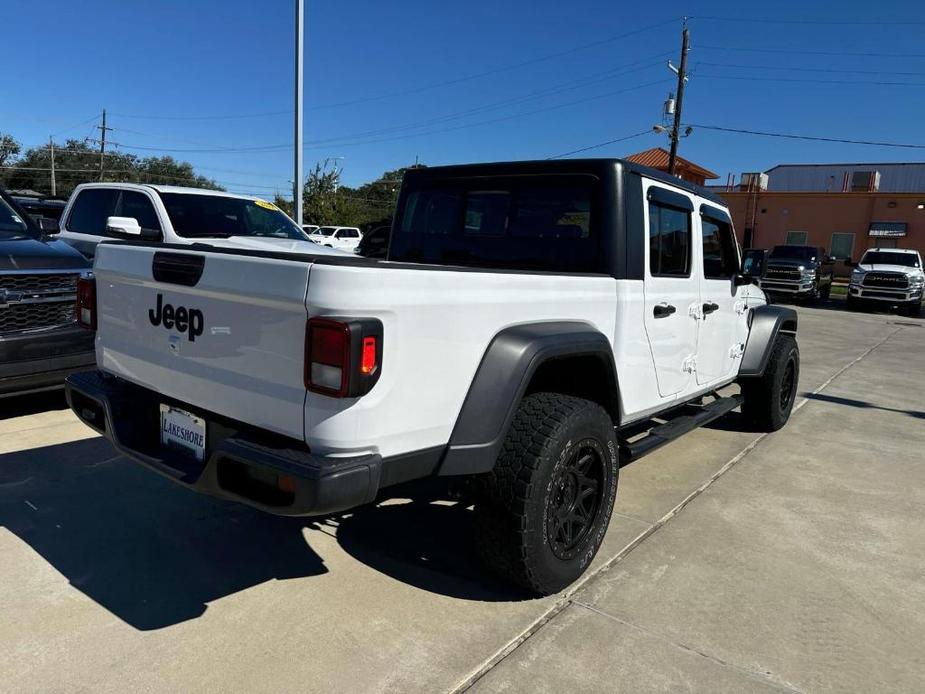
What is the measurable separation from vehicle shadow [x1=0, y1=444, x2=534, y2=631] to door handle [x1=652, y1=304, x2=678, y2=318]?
4.88ft

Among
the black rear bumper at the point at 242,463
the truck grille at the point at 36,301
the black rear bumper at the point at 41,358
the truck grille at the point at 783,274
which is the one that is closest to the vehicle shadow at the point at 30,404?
the black rear bumper at the point at 41,358

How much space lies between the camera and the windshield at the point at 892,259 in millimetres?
21000

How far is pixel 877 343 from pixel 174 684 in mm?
13838

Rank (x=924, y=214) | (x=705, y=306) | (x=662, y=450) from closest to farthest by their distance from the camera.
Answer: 1. (x=705, y=306)
2. (x=662, y=450)
3. (x=924, y=214)

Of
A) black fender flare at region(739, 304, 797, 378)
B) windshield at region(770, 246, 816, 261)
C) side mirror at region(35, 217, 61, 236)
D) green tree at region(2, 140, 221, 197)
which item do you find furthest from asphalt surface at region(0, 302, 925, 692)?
green tree at region(2, 140, 221, 197)

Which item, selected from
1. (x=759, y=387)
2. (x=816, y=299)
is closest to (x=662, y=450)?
A: (x=759, y=387)

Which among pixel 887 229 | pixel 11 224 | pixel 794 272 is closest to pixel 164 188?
pixel 11 224

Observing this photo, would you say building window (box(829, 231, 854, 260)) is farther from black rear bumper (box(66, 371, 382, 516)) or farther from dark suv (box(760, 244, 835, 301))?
black rear bumper (box(66, 371, 382, 516))

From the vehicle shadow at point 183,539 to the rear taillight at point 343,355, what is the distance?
819mm

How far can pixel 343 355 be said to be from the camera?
6.77ft

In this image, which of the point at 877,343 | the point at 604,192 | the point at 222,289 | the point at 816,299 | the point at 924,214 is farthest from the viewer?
the point at 924,214

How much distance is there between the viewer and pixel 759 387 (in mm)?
5602

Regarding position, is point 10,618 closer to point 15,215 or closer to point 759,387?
point 15,215

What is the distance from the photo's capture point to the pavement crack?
2430 millimetres
